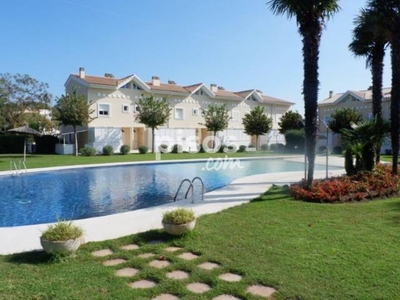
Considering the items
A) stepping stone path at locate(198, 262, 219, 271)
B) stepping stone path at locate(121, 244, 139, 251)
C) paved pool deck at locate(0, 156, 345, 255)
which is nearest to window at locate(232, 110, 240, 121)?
paved pool deck at locate(0, 156, 345, 255)

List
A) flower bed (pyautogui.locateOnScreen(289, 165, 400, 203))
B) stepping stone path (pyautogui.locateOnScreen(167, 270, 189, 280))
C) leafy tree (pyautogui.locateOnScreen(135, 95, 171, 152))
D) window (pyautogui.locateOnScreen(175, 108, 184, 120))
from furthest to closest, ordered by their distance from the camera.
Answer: window (pyautogui.locateOnScreen(175, 108, 184, 120))
leafy tree (pyautogui.locateOnScreen(135, 95, 171, 152))
flower bed (pyautogui.locateOnScreen(289, 165, 400, 203))
stepping stone path (pyautogui.locateOnScreen(167, 270, 189, 280))

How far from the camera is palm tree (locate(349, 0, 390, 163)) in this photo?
564 inches

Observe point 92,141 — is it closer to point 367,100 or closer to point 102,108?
point 102,108

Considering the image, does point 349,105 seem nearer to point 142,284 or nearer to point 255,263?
point 255,263

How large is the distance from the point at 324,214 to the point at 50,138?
3493cm

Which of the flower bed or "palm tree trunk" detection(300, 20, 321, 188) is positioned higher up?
"palm tree trunk" detection(300, 20, 321, 188)

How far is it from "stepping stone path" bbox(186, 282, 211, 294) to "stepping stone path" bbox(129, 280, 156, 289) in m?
0.56

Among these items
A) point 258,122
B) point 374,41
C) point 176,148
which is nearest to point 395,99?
point 374,41

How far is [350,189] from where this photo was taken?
11.5m

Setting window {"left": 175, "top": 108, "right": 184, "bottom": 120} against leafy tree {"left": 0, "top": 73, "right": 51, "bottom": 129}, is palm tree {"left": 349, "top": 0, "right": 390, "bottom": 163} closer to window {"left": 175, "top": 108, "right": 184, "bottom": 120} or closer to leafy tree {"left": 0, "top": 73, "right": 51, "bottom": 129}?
window {"left": 175, "top": 108, "right": 184, "bottom": 120}

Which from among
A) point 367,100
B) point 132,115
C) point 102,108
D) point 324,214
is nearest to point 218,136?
point 132,115

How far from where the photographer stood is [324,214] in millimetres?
9195

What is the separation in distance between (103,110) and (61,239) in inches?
1293

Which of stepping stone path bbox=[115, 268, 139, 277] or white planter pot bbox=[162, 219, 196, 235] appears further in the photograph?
white planter pot bbox=[162, 219, 196, 235]
